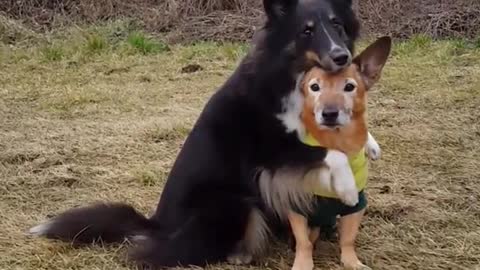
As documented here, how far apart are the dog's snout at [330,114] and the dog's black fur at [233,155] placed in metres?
0.15

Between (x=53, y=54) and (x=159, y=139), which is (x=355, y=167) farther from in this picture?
(x=53, y=54)

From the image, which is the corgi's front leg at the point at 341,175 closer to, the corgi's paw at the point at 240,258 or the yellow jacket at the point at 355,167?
the yellow jacket at the point at 355,167

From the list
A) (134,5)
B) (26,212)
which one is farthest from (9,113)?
(134,5)

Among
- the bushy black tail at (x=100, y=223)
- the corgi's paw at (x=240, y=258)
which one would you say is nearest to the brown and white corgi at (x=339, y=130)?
the corgi's paw at (x=240, y=258)

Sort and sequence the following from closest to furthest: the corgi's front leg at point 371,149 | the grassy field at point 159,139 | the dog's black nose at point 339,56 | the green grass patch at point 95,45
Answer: the dog's black nose at point 339,56, the corgi's front leg at point 371,149, the grassy field at point 159,139, the green grass patch at point 95,45

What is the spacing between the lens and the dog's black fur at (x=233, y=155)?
118 inches

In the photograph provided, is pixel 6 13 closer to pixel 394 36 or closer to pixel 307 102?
pixel 394 36

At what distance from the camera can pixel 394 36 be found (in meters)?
9.20

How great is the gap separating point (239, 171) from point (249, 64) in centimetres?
45

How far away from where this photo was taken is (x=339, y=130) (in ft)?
9.80

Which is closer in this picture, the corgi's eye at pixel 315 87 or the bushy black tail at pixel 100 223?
the corgi's eye at pixel 315 87

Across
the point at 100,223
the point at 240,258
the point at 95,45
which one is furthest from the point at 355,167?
the point at 95,45

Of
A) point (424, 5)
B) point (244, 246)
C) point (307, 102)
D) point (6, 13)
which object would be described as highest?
point (307, 102)

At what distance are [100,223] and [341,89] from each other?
133 centimetres
